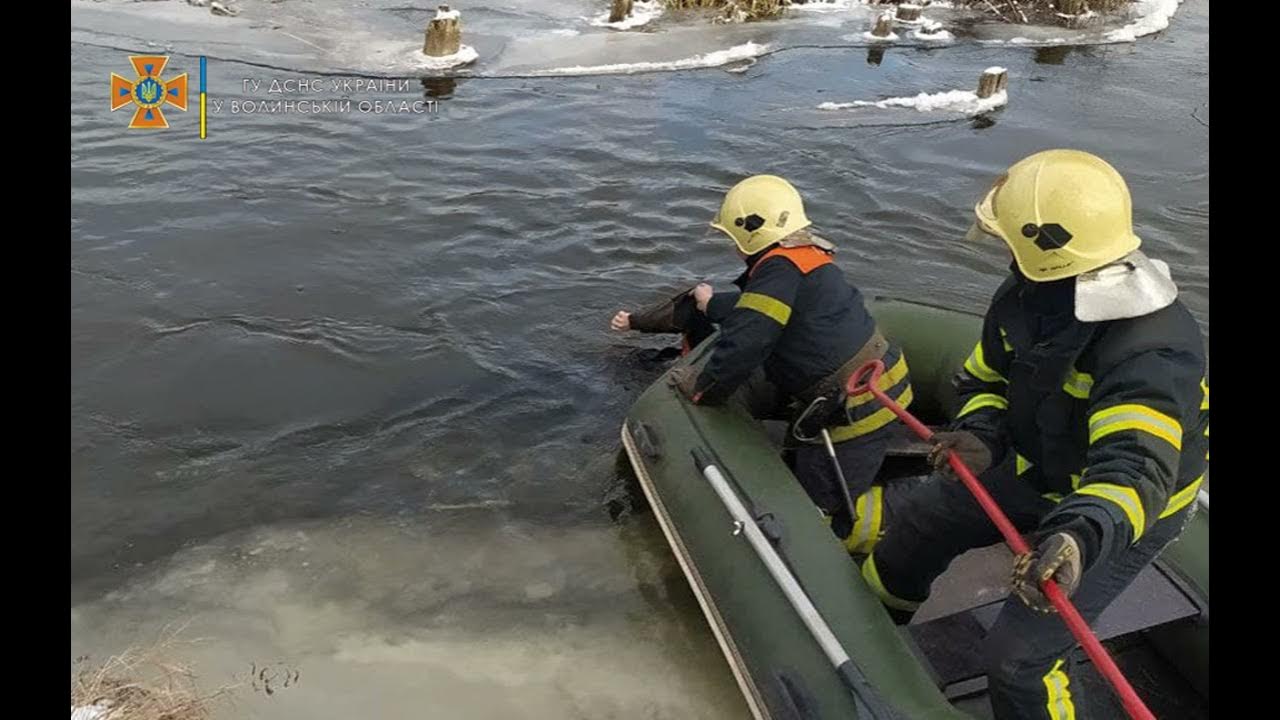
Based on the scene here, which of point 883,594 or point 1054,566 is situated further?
point 883,594

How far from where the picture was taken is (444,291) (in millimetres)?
7105

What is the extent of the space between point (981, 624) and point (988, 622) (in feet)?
0.09

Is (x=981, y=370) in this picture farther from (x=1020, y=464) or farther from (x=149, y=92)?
(x=149, y=92)

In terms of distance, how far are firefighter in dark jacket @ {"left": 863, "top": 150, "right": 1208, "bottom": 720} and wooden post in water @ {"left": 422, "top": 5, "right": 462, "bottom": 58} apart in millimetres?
10229

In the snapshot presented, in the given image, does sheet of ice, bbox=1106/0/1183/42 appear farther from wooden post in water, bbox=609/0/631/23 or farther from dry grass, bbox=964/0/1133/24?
wooden post in water, bbox=609/0/631/23

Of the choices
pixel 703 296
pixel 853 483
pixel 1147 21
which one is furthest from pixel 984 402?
pixel 1147 21

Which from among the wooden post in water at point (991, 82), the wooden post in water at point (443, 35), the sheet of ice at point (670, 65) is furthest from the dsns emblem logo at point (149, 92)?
the wooden post in water at point (991, 82)

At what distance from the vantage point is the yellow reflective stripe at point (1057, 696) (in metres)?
2.79

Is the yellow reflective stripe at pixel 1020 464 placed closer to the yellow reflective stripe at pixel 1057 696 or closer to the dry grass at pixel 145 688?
the yellow reflective stripe at pixel 1057 696

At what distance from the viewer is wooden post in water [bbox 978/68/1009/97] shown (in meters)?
11.8

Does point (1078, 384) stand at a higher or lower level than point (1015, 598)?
higher

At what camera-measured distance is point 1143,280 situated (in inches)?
96.2
